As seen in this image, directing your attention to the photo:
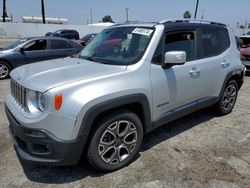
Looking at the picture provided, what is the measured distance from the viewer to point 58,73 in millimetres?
3125

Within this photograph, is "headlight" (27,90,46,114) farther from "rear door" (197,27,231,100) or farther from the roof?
"rear door" (197,27,231,100)

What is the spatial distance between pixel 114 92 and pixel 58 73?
2.39 feet

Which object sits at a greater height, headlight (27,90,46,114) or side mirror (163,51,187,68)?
side mirror (163,51,187,68)

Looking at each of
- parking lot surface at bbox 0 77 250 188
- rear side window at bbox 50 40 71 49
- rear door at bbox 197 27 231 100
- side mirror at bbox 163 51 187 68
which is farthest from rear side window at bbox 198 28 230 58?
rear side window at bbox 50 40 71 49

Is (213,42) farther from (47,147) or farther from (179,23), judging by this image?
(47,147)

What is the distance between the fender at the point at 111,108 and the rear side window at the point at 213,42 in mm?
1501

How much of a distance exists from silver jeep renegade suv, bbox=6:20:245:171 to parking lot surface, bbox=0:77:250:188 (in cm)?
26

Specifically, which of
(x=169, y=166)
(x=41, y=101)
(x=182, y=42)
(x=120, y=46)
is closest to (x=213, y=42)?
(x=182, y=42)

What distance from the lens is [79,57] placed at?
4145 mm

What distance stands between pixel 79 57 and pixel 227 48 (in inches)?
107

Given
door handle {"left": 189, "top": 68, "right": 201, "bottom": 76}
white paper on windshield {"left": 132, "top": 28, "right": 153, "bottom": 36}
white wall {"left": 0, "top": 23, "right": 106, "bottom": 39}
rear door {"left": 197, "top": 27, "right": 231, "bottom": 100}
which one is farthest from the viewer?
white wall {"left": 0, "top": 23, "right": 106, "bottom": 39}

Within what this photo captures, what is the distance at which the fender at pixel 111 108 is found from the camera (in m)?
2.76

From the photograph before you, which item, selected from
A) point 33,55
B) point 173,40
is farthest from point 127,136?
point 33,55

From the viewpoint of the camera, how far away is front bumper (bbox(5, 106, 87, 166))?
2.72 metres
